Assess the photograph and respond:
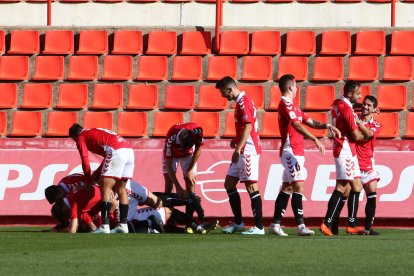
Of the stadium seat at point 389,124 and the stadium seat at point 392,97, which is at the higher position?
the stadium seat at point 392,97

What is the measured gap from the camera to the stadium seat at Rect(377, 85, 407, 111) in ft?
60.0

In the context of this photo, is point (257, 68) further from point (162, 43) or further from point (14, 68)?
point (14, 68)

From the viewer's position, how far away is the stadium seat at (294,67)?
61.9ft

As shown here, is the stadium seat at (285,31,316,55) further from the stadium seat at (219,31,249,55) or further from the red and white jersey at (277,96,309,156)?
the red and white jersey at (277,96,309,156)

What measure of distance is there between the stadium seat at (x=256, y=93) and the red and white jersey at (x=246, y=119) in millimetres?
5489

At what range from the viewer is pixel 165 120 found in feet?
60.2

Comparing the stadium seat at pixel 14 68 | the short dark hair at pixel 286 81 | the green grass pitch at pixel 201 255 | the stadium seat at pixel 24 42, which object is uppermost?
the stadium seat at pixel 24 42

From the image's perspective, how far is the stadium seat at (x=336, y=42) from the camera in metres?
19.2

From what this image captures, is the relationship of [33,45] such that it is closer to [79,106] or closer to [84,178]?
[79,106]

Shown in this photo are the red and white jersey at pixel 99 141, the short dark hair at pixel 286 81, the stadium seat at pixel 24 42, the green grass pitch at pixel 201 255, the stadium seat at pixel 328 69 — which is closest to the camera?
the green grass pitch at pixel 201 255

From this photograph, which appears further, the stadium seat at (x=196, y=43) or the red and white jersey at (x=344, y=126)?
the stadium seat at (x=196, y=43)

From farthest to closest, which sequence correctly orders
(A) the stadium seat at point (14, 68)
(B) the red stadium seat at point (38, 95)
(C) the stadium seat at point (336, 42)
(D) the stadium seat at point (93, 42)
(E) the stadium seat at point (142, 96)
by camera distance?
1. (D) the stadium seat at point (93, 42)
2. (A) the stadium seat at point (14, 68)
3. (C) the stadium seat at point (336, 42)
4. (B) the red stadium seat at point (38, 95)
5. (E) the stadium seat at point (142, 96)

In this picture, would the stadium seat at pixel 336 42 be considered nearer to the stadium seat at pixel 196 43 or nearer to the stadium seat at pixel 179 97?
the stadium seat at pixel 196 43

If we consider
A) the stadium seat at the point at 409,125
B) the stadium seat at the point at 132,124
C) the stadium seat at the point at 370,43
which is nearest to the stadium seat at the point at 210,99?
the stadium seat at the point at 132,124
